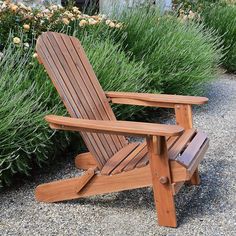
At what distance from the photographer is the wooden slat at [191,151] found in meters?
2.81

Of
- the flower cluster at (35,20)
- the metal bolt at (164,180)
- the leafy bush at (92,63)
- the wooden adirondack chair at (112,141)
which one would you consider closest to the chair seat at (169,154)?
the wooden adirondack chair at (112,141)

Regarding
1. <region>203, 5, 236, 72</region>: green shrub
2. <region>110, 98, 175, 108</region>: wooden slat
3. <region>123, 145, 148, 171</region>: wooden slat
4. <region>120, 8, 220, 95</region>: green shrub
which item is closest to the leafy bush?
<region>120, 8, 220, 95</region>: green shrub

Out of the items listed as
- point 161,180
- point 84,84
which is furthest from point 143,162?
point 84,84

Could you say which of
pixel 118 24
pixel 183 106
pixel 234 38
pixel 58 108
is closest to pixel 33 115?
pixel 58 108

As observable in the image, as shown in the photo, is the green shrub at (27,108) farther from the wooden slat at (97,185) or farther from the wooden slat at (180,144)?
the wooden slat at (180,144)

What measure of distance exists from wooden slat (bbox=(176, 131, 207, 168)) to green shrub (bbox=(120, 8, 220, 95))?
6.08ft

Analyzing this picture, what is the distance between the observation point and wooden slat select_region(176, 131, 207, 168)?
2807 millimetres

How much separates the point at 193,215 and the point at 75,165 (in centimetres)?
107

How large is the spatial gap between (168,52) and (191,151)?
2711 millimetres

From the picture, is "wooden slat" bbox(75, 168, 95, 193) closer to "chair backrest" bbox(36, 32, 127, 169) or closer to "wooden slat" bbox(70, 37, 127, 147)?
"chair backrest" bbox(36, 32, 127, 169)

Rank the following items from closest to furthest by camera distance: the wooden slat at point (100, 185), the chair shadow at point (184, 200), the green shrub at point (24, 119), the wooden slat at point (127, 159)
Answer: the wooden slat at point (100, 185)
the wooden slat at point (127, 159)
the chair shadow at point (184, 200)
the green shrub at point (24, 119)

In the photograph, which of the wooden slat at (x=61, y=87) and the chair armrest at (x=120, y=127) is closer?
the chair armrest at (x=120, y=127)

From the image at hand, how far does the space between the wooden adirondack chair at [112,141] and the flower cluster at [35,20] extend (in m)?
0.72

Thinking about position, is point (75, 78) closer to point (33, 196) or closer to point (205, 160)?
point (33, 196)
